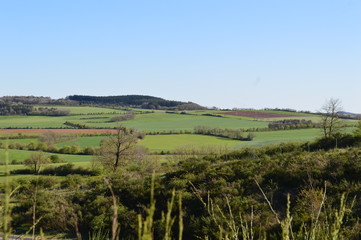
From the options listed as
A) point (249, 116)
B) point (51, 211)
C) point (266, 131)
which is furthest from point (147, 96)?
point (51, 211)

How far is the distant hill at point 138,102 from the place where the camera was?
527 ft

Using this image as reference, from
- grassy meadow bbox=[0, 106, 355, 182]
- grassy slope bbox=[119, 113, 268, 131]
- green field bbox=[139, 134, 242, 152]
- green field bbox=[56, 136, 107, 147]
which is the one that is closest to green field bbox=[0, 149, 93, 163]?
grassy meadow bbox=[0, 106, 355, 182]

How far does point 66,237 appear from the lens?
17.4 m

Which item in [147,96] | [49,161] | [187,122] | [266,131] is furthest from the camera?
[147,96]

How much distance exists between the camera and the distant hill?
527 feet

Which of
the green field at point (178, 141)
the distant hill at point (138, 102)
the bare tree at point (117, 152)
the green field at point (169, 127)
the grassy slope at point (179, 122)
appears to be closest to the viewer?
the bare tree at point (117, 152)

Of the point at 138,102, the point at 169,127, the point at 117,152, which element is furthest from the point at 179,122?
the point at 138,102

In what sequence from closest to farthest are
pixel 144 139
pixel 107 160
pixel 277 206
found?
pixel 277 206 < pixel 107 160 < pixel 144 139

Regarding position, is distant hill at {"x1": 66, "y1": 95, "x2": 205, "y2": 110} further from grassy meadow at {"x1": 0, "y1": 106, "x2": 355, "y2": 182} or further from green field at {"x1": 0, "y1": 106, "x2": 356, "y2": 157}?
green field at {"x1": 0, "y1": 106, "x2": 356, "y2": 157}

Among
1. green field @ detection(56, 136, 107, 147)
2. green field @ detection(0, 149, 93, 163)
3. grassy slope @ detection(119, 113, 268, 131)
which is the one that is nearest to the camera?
green field @ detection(0, 149, 93, 163)

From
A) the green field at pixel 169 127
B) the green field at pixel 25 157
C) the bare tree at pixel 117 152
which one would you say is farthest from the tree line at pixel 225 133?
the bare tree at pixel 117 152

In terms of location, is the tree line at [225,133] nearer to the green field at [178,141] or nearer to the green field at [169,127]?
the green field at [169,127]

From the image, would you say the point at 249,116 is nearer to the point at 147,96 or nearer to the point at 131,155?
the point at 131,155

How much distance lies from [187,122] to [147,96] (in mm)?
94033
